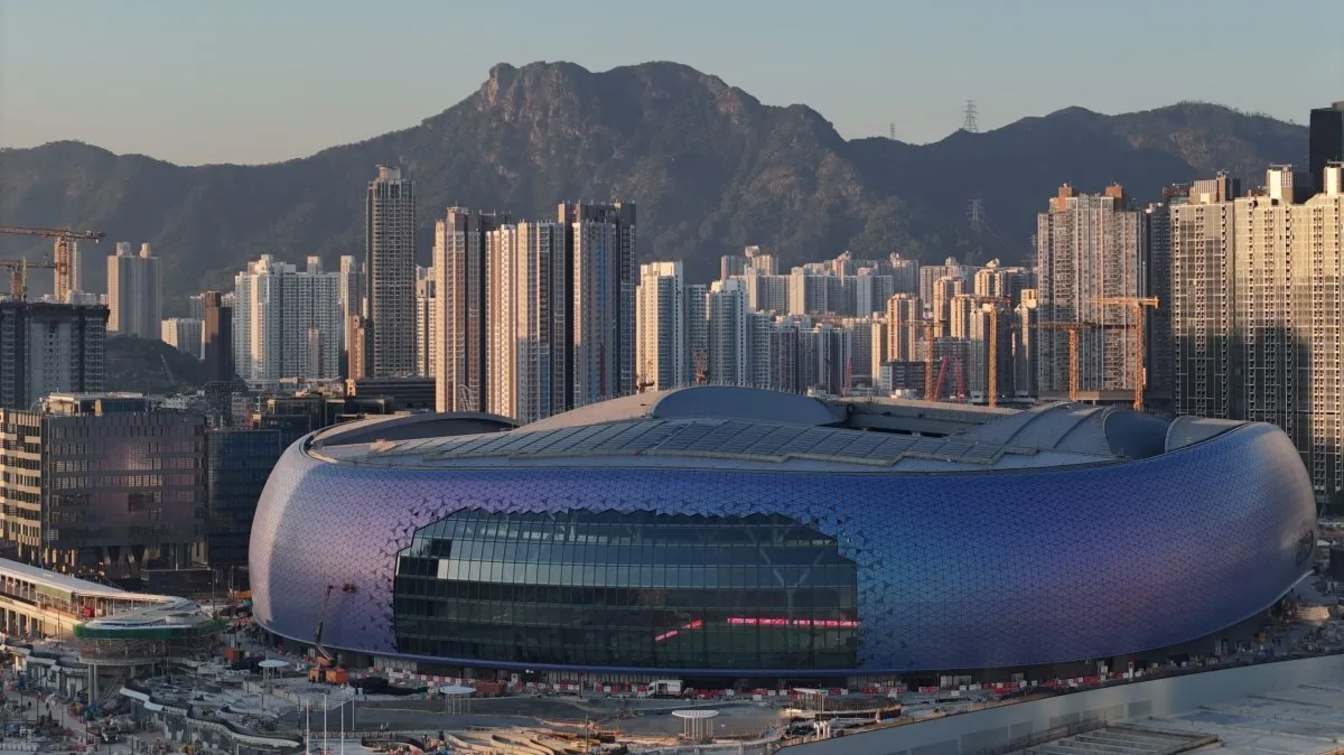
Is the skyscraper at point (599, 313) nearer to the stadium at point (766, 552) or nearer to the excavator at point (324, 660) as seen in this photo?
the stadium at point (766, 552)

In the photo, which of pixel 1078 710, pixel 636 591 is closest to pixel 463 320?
pixel 636 591

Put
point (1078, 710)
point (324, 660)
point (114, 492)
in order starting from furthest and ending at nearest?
point (114, 492) → point (324, 660) → point (1078, 710)

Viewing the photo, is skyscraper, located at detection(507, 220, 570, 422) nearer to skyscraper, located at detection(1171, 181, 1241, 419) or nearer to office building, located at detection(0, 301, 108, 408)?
office building, located at detection(0, 301, 108, 408)

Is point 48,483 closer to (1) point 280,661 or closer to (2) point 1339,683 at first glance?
(1) point 280,661

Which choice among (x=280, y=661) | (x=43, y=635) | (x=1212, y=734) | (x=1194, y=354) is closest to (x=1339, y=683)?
(x=1212, y=734)

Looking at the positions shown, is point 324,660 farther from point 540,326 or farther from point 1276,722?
point 540,326

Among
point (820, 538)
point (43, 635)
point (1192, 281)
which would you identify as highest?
point (1192, 281)
